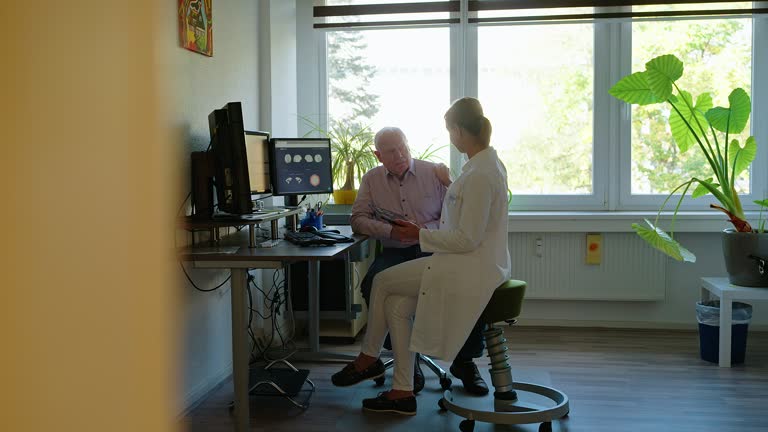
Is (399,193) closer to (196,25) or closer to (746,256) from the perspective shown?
(196,25)

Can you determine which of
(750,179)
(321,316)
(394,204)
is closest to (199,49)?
(394,204)

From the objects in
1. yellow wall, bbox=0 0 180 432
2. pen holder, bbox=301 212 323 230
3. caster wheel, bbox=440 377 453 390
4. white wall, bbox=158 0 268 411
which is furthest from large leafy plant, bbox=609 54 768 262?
yellow wall, bbox=0 0 180 432

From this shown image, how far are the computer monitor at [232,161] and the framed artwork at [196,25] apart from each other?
39 cm

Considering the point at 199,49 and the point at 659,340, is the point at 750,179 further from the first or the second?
the point at 199,49

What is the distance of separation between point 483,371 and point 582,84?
213 centimetres

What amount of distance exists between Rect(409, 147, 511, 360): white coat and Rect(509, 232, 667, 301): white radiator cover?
77.6 inches

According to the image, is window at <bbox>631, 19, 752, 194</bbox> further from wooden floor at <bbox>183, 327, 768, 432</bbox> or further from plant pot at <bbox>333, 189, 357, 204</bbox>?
plant pot at <bbox>333, 189, 357, 204</bbox>

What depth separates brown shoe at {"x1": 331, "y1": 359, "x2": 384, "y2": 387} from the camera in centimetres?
341

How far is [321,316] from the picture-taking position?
4.47 meters

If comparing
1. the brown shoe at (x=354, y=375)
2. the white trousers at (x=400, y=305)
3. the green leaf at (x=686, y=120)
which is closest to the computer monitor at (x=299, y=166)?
the white trousers at (x=400, y=305)

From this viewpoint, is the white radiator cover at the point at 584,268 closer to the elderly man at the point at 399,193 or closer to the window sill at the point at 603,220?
the window sill at the point at 603,220

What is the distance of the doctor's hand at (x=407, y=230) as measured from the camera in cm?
331

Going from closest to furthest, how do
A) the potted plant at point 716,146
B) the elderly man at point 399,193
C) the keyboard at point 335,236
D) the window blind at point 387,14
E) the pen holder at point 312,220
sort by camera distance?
the keyboard at point 335,236 < the elderly man at point 399,193 < the pen holder at point 312,220 < the potted plant at point 716,146 < the window blind at point 387,14

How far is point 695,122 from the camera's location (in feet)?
14.9
